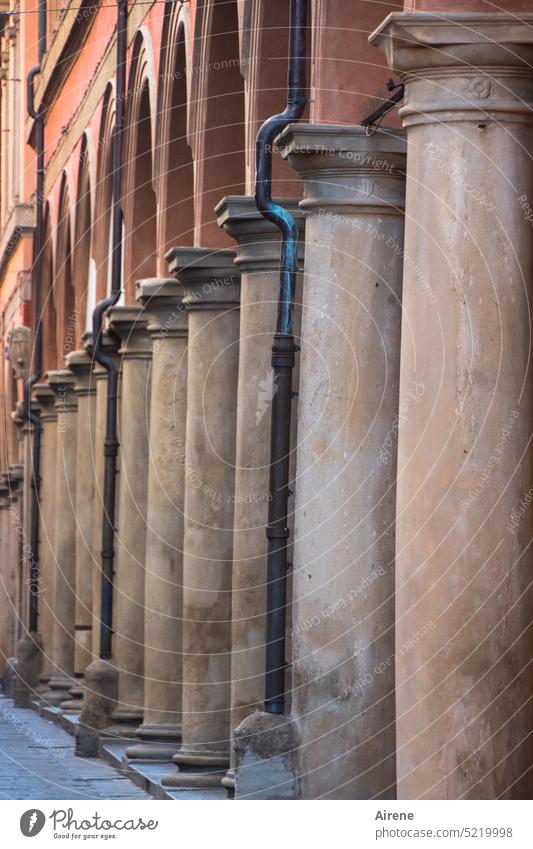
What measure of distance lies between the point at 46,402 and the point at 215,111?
1317 centimetres

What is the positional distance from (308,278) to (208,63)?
5.09 m

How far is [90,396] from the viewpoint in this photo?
2469 cm

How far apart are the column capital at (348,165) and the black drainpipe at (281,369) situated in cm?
86

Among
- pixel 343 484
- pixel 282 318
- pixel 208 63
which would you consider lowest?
pixel 343 484

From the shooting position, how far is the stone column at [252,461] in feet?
46.5

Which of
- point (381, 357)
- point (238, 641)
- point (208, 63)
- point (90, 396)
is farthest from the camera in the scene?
point (90, 396)

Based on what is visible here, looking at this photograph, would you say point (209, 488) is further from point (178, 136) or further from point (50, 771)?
point (178, 136)

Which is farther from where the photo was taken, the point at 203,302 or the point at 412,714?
the point at 203,302

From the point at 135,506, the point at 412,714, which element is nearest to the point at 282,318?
the point at 412,714

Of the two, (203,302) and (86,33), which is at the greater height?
(86,33)

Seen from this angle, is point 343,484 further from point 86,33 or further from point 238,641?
point 86,33

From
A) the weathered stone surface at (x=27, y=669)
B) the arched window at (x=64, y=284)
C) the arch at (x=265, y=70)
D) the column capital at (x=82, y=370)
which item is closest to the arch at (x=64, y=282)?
the arched window at (x=64, y=284)

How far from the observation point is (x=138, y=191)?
22234 millimetres

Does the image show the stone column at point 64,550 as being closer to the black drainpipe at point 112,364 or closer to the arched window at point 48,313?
the arched window at point 48,313
